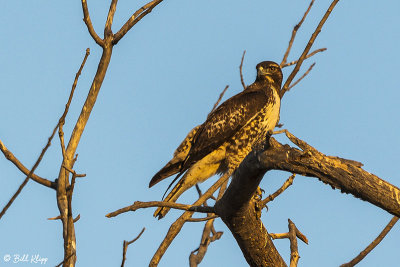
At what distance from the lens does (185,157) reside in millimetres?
8914

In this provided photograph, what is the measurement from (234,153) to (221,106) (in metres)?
0.81

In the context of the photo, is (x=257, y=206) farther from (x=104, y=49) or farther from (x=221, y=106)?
(x=221, y=106)

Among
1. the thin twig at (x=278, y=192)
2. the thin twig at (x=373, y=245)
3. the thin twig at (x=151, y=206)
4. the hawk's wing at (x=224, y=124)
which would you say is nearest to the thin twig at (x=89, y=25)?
the thin twig at (x=151, y=206)

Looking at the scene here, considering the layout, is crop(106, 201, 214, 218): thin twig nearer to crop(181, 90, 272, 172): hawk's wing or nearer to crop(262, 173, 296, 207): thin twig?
crop(262, 173, 296, 207): thin twig

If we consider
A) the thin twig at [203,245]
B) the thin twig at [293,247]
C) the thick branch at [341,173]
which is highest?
the thin twig at [203,245]

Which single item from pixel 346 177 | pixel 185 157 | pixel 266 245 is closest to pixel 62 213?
pixel 266 245

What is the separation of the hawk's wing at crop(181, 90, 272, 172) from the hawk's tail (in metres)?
0.12

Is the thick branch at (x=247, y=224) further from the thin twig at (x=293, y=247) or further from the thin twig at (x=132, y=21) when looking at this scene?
the thin twig at (x=132, y=21)

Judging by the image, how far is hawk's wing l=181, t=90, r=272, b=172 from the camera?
8781 millimetres

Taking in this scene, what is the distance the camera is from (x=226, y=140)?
8859mm

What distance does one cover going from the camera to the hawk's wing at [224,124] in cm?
878

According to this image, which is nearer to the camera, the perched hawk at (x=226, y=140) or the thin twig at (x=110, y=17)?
the thin twig at (x=110, y=17)

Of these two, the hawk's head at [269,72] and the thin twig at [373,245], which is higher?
the hawk's head at [269,72]

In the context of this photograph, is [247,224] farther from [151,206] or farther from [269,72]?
[269,72]
